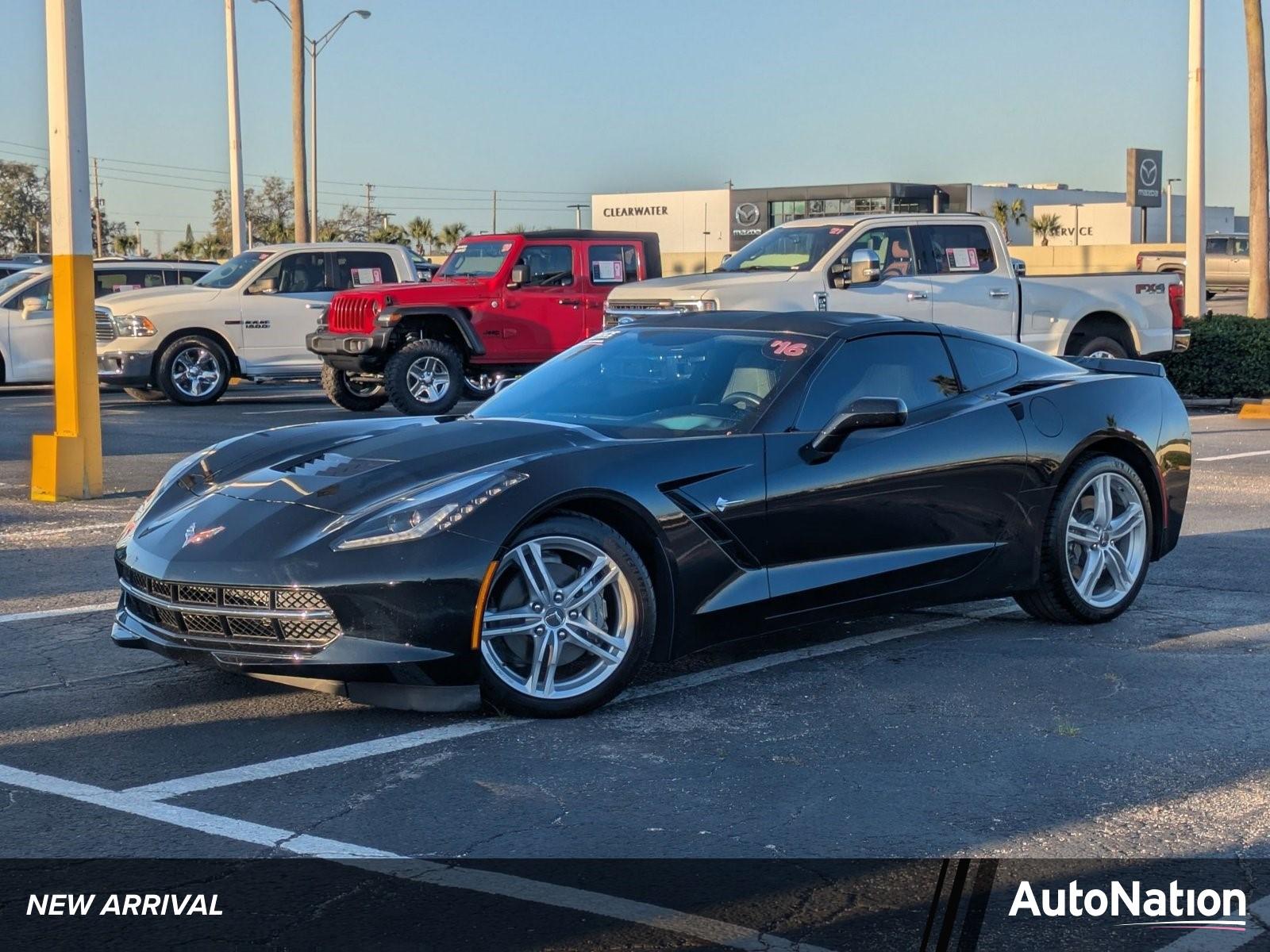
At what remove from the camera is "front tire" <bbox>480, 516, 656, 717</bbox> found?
542 centimetres

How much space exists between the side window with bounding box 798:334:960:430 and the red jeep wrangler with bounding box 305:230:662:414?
36.7ft

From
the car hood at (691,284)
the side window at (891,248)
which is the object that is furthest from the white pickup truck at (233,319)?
the side window at (891,248)

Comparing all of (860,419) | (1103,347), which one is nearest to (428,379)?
(1103,347)

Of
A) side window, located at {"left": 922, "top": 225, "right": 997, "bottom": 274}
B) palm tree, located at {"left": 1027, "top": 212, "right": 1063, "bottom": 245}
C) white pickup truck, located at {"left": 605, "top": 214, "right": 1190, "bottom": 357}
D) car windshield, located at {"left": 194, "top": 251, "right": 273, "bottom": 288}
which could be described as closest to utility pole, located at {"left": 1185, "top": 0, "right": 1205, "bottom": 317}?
white pickup truck, located at {"left": 605, "top": 214, "right": 1190, "bottom": 357}

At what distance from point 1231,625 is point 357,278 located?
49.0 feet

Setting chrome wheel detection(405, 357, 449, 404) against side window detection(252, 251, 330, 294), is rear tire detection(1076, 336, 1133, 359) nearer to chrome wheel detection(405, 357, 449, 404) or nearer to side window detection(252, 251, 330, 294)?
chrome wheel detection(405, 357, 449, 404)

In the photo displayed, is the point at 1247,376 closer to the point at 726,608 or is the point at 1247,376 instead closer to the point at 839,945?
the point at 726,608

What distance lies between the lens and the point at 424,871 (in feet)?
13.3

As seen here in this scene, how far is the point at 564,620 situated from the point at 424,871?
1.56 meters

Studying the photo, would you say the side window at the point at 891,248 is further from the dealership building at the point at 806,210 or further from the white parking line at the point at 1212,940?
the dealership building at the point at 806,210

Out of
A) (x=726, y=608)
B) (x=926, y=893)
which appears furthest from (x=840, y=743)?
(x=926, y=893)

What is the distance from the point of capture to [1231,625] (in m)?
7.19

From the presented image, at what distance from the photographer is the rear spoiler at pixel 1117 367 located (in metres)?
7.75

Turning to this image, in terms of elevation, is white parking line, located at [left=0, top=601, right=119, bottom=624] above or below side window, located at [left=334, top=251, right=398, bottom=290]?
below
